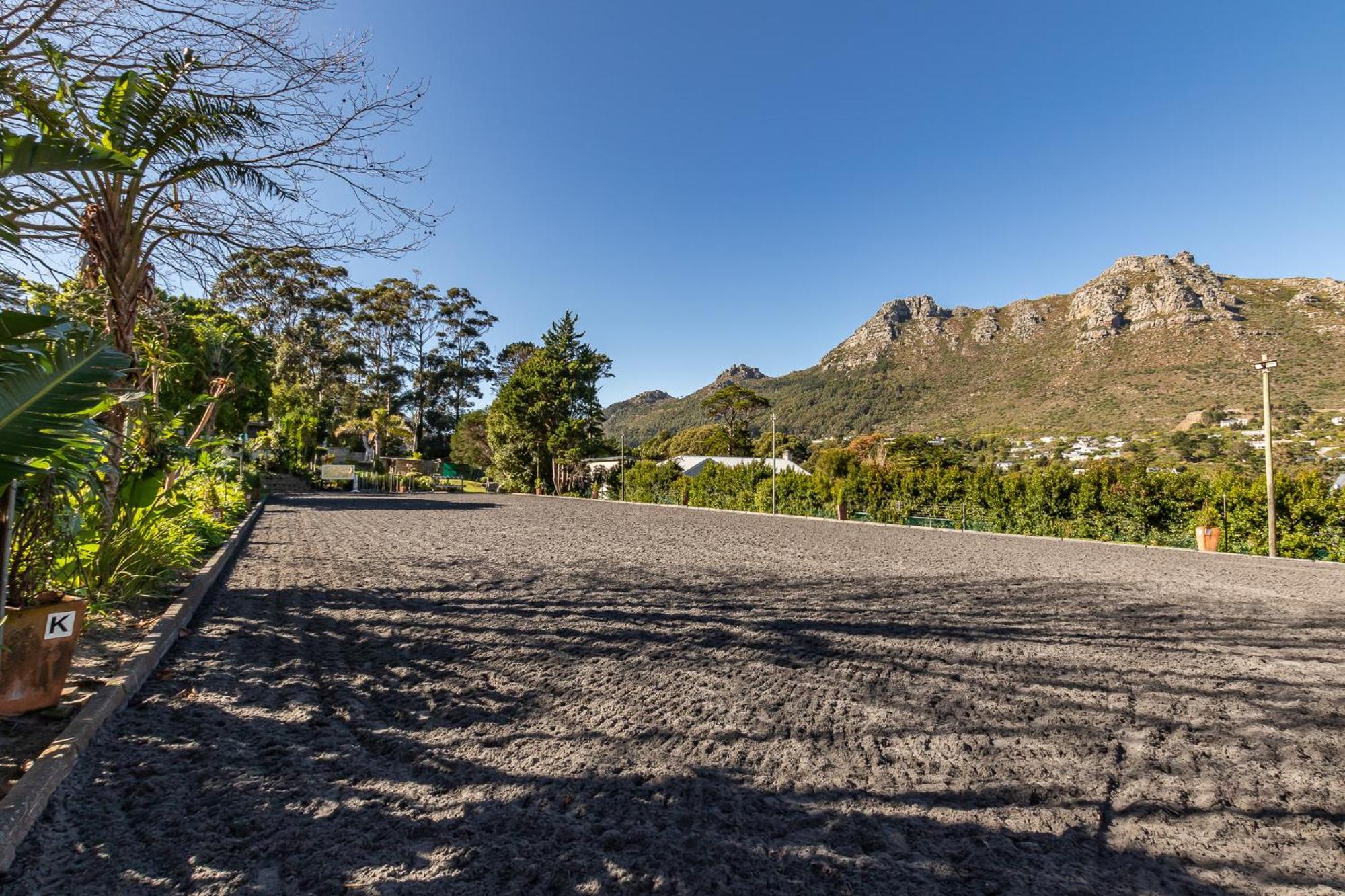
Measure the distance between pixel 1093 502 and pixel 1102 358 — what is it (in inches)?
1834

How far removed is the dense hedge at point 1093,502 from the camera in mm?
12117

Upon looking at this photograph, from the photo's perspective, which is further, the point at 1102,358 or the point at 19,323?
the point at 1102,358

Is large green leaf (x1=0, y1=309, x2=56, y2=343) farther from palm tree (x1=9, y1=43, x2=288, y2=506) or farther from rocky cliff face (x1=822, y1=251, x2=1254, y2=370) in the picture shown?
rocky cliff face (x1=822, y1=251, x2=1254, y2=370)

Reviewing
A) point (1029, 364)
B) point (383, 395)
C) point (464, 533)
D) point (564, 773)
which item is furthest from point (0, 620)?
point (1029, 364)

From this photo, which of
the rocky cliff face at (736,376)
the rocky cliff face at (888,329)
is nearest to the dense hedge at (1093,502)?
the rocky cliff face at (888,329)

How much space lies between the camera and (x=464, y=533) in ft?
40.7

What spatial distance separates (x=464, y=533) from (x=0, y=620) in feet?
33.9

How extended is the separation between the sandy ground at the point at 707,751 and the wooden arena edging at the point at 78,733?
7 cm

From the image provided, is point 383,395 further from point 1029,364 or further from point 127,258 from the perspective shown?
point 1029,364

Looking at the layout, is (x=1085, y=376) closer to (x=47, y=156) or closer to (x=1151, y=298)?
(x=1151, y=298)

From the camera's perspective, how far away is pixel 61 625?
296 centimetres

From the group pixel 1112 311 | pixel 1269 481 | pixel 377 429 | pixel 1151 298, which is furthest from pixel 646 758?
pixel 1151 298

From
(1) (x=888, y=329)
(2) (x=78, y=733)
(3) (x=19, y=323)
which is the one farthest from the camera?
(1) (x=888, y=329)

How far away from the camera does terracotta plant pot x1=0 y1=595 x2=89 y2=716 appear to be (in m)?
2.81
